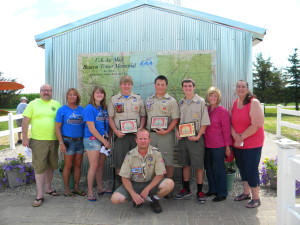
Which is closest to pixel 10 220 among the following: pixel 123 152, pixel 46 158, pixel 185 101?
pixel 46 158

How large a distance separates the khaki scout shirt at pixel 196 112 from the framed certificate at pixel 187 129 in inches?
3.4

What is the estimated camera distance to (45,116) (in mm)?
4254

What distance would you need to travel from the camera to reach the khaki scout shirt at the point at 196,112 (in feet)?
13.3

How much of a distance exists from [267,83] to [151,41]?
29.4 m

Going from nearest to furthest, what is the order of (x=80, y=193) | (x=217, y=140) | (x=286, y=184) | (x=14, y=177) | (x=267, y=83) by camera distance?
(x=286, y=184) < (x=217, y=140) < (x=80, y=193) < (x=14, y=177) < (x=267, y=83)

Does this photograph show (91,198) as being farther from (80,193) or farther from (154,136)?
(154,136)

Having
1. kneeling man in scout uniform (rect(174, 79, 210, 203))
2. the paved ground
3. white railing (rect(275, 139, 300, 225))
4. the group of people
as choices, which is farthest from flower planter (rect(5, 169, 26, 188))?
white railing (rect(275, 139, 300, 225))

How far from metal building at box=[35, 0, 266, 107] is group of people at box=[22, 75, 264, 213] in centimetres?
116

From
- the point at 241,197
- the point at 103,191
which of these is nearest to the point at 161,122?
the point at 103,191

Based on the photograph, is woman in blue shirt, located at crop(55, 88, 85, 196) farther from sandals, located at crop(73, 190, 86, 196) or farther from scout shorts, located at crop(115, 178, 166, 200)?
scout shorts, located at crop(115, 178, 166, 200)

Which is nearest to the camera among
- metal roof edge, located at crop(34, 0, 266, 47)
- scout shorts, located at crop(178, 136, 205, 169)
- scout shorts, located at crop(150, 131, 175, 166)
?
scout shorts, located at crop(178, 136, 205, 169)

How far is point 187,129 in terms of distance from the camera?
4113 millimetres

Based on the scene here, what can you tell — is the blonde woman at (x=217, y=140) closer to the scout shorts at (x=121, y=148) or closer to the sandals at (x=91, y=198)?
the scout shorts at (x=121, y=148)

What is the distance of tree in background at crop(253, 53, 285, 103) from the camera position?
3086 centimetres
